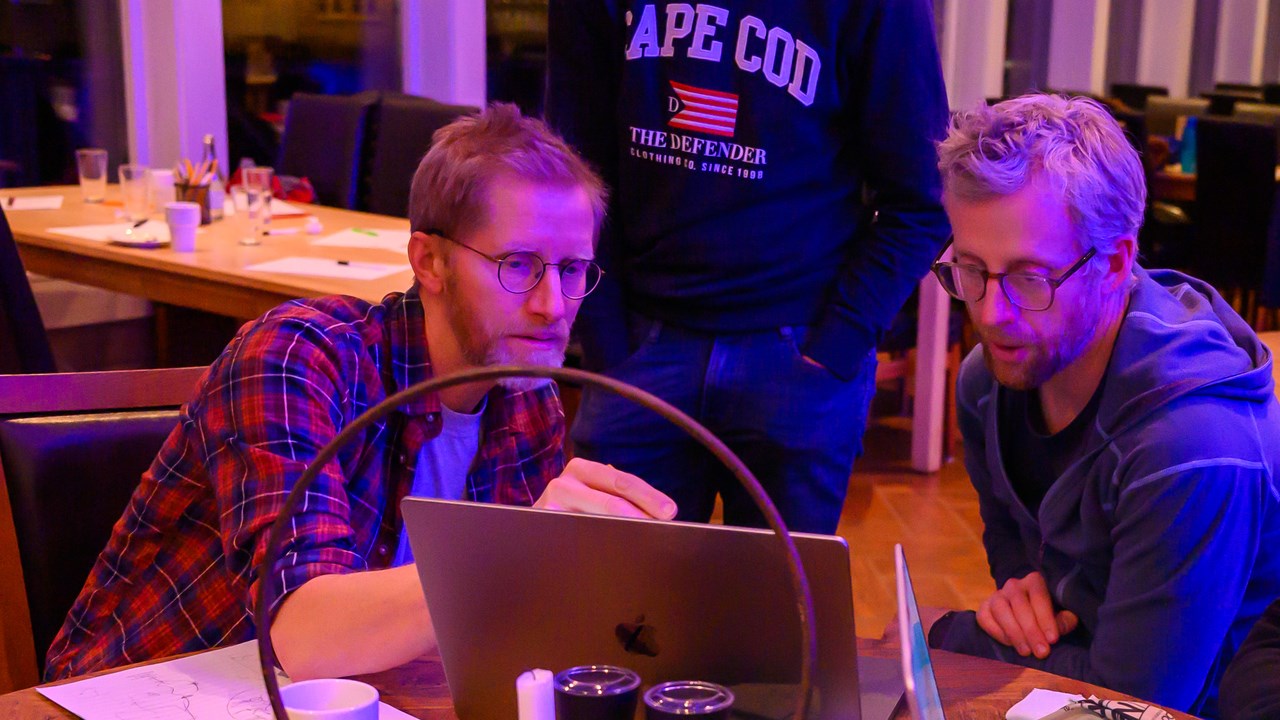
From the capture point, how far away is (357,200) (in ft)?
14.3

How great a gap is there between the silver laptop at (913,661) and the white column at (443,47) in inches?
191

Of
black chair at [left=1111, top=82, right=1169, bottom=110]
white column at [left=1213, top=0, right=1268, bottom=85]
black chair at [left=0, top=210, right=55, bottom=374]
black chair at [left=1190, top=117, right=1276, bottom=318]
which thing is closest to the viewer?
black chair at [left=0, top=210, right=55, bottom=374]

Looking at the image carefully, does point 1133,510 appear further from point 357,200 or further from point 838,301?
point 357,200

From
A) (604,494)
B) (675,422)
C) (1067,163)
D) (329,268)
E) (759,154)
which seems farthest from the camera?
(329,268)

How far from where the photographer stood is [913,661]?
80 cm

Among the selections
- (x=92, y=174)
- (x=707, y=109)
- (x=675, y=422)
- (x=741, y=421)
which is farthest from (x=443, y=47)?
(x=675, y=422)

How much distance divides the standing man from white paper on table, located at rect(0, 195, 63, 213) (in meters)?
2.41

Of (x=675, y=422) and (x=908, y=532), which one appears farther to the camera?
(x=908, y=532)

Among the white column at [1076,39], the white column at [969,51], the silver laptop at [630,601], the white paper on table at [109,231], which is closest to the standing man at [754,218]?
the silver laptop at [630,601]

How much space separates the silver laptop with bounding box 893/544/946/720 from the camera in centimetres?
77

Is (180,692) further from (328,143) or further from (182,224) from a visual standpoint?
(328,143)

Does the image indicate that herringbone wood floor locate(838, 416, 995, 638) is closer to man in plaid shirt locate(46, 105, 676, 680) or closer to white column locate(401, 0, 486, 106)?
man in plaid shirt locate(46, 105, 676, 680)

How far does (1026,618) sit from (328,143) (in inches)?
137

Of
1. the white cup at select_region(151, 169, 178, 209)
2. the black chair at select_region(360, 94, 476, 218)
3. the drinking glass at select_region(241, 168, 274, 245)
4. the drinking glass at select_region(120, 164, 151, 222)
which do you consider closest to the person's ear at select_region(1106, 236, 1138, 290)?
the drinking glass at select_region(241, 168, 274, 245)
